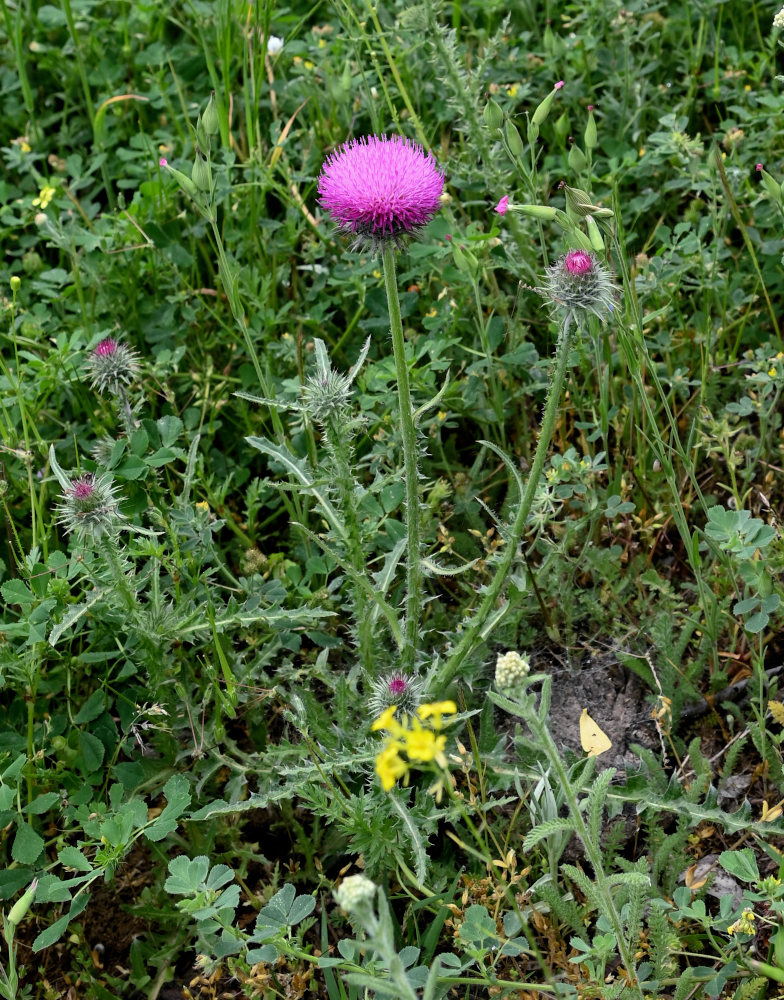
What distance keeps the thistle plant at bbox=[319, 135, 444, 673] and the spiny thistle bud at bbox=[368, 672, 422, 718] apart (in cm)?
44

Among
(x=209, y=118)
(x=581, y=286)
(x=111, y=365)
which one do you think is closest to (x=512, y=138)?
(x=581, y=286)

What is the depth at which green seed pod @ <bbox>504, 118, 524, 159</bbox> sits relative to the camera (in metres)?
2.38

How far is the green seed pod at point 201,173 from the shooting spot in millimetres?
2379

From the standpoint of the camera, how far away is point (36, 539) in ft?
8.96

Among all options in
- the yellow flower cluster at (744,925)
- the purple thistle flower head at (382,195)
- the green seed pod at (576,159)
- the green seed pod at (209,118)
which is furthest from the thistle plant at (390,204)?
the yellow flower cluster at (744,925)

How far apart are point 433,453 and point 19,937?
5.55 ft

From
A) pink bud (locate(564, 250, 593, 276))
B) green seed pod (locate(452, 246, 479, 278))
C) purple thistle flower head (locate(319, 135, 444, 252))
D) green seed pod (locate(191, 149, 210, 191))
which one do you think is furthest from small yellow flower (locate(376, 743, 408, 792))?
green seed pod (locate(452, 246, 479, 278))

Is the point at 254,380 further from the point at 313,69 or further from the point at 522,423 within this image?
the point at 313,69

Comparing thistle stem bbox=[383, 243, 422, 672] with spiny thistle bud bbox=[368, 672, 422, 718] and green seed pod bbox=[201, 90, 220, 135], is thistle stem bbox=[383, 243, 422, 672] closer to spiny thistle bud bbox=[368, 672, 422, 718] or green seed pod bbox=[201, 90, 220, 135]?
spiny thistle bud bbox=[368, 672, 422, 718]

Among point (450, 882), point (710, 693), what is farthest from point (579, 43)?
point (450, 882)

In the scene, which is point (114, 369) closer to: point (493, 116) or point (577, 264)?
point (493, 116)

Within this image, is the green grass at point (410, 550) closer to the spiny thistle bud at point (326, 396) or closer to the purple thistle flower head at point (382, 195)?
Result: the spiny thistle bud at point (326, 396)

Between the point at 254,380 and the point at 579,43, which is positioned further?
the point at 579,43

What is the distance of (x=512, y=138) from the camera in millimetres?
2406
